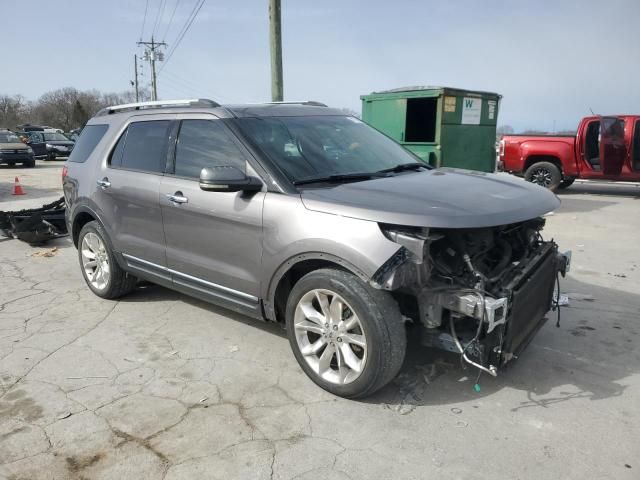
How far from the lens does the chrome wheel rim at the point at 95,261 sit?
514 centimetres

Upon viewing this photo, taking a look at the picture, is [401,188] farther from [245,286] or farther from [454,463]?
[454,463]

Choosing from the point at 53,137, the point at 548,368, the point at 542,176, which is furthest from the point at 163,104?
the point at 53,137

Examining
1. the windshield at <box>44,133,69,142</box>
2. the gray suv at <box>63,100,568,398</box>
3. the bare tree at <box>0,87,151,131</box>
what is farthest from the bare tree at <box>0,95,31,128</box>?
the gray suv at <box>63,100,568,398</box>

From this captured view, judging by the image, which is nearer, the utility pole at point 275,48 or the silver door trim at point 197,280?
the silver door trim at point 197,280

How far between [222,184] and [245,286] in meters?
0.77

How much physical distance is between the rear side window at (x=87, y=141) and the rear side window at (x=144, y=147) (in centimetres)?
43

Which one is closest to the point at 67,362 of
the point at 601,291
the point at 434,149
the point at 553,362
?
the point at 553,362

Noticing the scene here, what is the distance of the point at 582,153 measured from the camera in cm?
1245

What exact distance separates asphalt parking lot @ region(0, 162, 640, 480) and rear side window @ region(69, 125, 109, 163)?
156 centimetres

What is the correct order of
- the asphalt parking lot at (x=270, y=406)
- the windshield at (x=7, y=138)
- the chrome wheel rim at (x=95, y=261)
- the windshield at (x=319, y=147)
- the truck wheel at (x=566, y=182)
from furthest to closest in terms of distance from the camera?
the windshield at (x=7, y=138) → the truck wheel at (x=566, y=182) → the chrome wheel rim at (x=95, y=261) → the windshield at (x=319, y=147) → the asphalt parking lot at (x=270, y=406)

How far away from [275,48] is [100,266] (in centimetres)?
688

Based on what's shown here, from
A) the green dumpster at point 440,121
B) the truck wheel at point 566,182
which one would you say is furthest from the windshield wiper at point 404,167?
the truck wheel at point 566,182

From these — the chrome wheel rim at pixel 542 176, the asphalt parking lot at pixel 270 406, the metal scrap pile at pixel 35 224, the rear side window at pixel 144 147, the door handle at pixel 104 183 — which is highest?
the rear side window at pixel 144 147

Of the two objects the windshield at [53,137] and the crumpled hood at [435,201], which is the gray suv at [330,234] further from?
the windshield at [53,137]
